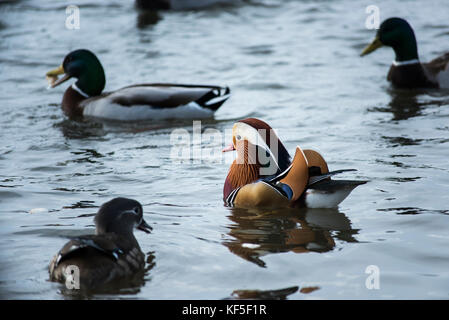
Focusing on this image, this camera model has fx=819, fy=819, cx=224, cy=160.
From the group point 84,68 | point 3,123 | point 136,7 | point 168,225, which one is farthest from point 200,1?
point 168,225

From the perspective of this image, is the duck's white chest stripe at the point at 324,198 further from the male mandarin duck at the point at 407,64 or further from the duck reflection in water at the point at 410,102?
the male mandarin duck at the point at 407,64

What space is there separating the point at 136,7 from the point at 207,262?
13.2 metres

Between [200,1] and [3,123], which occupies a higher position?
[200,1]

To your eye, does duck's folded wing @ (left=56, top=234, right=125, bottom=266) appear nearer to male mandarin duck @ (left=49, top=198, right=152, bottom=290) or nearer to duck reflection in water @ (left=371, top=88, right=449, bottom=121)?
male mandarin duck @ (left=49, top=198, right=152, bottom=290)

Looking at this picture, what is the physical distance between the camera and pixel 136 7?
1839 cm

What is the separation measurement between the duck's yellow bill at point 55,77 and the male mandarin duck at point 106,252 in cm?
666

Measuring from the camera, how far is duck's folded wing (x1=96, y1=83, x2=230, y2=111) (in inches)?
450

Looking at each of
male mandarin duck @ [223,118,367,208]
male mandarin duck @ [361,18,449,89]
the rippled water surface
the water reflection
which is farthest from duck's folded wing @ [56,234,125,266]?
male mandarin duck @ [361,18,449,89]

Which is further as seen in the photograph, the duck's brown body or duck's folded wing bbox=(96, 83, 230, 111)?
duck's folded wing bbox=(96, 83, 230, 111)

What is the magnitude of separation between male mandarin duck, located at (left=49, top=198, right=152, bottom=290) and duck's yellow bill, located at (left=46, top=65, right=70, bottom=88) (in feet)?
21.9

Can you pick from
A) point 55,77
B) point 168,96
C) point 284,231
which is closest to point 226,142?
point 168,96
